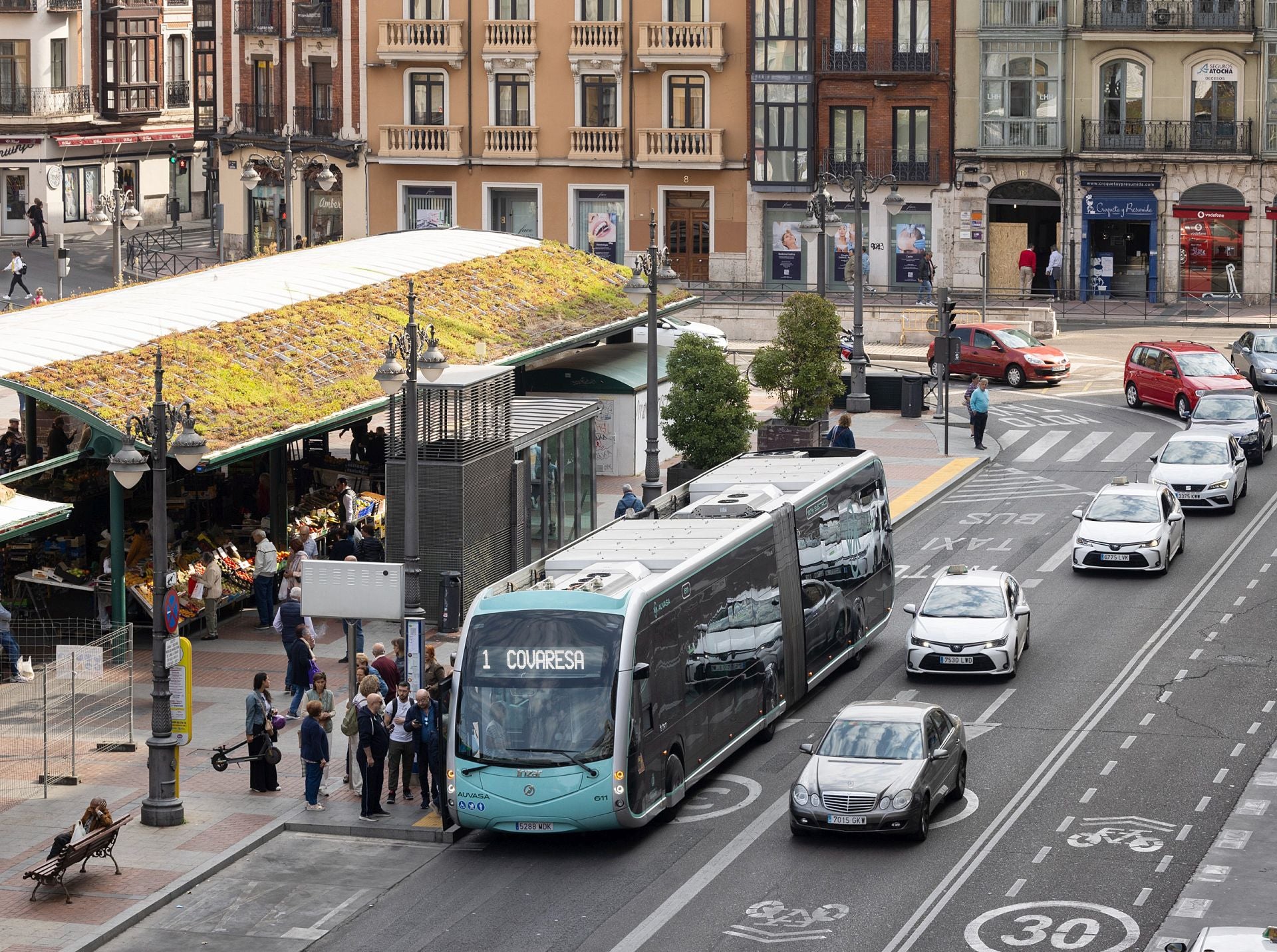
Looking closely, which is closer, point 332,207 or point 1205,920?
point 1205,920

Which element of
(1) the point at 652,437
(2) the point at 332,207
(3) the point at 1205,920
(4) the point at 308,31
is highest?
(4) the point at 308,31

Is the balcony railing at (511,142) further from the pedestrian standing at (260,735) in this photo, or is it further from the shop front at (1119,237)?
the pedestrian standing at (260,735)

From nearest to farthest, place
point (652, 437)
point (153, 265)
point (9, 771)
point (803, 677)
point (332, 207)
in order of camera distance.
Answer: point (9, 771), point (803, 677), point (652, 437), point (153, 265), point (332, 207)

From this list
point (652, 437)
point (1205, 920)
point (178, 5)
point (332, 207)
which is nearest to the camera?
point (1205, 920)

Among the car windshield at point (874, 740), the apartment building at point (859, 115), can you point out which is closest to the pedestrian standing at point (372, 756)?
the car windshield at point (874, 740)

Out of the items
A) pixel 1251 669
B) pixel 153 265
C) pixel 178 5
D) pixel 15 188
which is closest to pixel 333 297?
pixel 1251 669

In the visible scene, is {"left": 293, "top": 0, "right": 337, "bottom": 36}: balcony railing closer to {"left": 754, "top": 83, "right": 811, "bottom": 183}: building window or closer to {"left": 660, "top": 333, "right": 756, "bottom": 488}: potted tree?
{"left": 754, "top": 83, "right": 811, "bottom": 183}: building window

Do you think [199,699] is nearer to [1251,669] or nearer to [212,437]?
[212,437]

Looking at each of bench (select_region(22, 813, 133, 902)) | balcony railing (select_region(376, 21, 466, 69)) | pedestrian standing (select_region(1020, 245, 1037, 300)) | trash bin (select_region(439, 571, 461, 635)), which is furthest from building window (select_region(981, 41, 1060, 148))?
bench (select_region(22, 813, 133, 902))

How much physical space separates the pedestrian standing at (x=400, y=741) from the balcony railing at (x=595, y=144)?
53507 millimetres

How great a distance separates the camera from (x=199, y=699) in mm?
32344

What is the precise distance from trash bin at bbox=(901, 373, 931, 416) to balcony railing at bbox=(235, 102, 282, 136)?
3669cm

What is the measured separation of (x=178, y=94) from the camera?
323 feet

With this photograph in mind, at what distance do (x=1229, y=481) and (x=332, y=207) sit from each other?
159 feet
